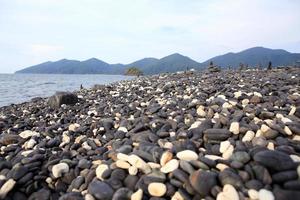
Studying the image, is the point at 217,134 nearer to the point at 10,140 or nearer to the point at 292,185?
the point at 292,185

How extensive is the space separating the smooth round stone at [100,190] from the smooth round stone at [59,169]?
2.54 feet

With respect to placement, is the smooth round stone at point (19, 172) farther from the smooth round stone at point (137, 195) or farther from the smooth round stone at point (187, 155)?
the smooth round stone at point (187, 155)

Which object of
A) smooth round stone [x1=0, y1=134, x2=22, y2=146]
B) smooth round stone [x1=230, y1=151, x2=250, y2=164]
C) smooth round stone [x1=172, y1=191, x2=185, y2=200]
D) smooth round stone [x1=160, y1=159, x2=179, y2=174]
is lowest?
smooth round stone [x1=0, y1=134, x2=22, y2=146]

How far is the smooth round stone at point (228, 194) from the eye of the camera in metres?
3.19

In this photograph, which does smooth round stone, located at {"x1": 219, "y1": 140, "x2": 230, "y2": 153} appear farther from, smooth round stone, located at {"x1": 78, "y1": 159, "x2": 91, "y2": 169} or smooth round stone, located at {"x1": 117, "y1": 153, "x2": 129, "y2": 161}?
smooth round stone, located at {"x1": 78, "y1": 159, "x2": 91, "y2": 169}

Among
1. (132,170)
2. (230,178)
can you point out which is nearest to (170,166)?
(132,170)

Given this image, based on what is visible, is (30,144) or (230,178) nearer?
(230,178)

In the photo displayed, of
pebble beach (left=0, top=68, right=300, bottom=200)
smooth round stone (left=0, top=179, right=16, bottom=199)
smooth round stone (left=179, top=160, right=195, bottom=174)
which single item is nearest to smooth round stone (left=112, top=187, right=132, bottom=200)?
pebble beach (left=0, top=68, right=300, bottom=200)

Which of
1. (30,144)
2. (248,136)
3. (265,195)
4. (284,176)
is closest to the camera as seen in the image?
(265,195)

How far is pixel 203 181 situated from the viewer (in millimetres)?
3426

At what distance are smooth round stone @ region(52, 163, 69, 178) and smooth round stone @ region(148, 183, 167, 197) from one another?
4.86 feet

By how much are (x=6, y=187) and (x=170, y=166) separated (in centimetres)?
204

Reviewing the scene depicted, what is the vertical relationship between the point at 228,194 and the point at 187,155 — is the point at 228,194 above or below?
below

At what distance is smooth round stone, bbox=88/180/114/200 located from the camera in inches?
147
